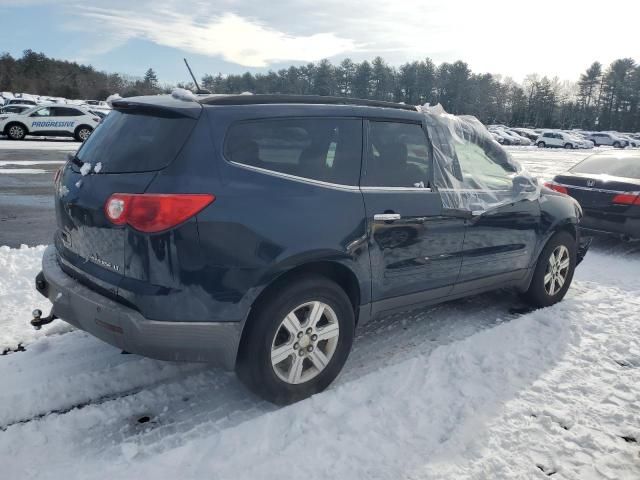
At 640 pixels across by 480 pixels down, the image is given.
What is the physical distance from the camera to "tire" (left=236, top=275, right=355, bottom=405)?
3008mm

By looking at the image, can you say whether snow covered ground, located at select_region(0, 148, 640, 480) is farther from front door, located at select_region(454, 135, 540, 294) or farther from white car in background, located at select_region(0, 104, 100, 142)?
white car in background, located at select_region(0, 104, 100, 142)

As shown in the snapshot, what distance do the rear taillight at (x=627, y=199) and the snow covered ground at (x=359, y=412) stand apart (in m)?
3.42

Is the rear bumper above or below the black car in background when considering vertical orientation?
below

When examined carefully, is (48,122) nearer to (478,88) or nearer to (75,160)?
(75,160)

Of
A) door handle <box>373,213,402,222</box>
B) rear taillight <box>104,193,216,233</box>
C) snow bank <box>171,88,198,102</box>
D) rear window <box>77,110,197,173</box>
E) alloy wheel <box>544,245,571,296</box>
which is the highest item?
snow bank <box>171,88,198,102</box>

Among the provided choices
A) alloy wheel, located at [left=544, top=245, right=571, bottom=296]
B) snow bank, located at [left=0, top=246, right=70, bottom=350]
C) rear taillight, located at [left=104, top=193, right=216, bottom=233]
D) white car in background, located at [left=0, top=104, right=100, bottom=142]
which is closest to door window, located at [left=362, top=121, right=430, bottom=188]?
rear taillight, located at [left=104, top=193, right=216, bottom=233]

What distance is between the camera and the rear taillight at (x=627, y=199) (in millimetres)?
7180

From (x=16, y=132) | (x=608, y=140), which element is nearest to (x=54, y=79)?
(x=16, y=132)

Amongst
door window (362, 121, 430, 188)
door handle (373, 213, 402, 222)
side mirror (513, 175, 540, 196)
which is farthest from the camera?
side mirror (513, 175, 540, 196)

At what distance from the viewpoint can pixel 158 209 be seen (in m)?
2.67

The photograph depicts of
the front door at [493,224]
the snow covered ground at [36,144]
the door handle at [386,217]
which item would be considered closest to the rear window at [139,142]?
the door handle at [386,217]

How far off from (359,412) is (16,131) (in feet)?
80.6

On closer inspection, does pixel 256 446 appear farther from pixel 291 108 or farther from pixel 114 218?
pixel 291 108

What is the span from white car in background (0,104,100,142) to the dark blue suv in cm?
2204
